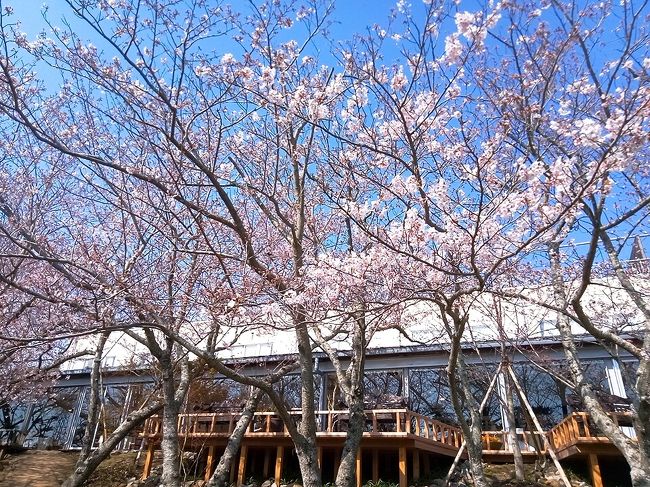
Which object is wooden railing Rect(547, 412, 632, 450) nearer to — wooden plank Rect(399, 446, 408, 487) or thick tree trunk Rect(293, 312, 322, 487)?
wooden plank Rect(399, 446, 408, 487)

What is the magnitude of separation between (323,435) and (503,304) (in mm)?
4872

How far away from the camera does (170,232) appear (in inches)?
326

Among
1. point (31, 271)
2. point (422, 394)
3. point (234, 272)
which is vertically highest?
point (31, 271)

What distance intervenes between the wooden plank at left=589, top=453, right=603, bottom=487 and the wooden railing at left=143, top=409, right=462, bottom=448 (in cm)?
311

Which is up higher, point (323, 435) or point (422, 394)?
point (422, 394)

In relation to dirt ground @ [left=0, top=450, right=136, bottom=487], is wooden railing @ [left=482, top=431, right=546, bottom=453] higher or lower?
higher

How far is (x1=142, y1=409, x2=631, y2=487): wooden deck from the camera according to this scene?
10188mm

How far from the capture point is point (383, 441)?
1098 cm

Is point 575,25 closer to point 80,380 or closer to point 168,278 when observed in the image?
point 168,278

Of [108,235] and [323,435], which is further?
[323,435]

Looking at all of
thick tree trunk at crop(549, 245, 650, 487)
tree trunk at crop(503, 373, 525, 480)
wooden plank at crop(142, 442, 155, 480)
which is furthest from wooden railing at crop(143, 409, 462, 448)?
thick tree trunk at crop(549, 245, 650, 487)

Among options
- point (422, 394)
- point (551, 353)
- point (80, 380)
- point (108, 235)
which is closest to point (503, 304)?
point (551, 353)

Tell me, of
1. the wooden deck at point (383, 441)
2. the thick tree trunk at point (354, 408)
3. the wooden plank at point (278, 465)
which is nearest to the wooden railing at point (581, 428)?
→ the wooden deck at point (383, 441)

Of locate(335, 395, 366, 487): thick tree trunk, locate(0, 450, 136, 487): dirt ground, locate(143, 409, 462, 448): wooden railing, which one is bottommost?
locate(0, 450, 136, 487): dirt ground
